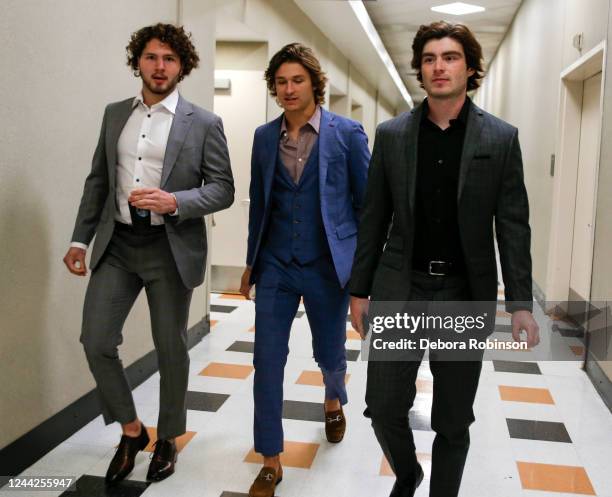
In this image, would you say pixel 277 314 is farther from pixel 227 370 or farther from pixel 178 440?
pixel 227 370

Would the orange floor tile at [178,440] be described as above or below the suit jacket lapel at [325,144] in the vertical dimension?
below

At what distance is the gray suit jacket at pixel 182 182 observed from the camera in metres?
2.48

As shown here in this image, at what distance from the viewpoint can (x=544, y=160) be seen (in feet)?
22.3

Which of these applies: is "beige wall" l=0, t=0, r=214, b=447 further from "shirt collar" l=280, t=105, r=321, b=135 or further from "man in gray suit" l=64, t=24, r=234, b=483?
"shirt collar" l=280, t=105, r=321, b=135

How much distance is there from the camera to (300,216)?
2541 millimetres

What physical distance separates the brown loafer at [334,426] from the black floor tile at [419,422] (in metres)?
0.34

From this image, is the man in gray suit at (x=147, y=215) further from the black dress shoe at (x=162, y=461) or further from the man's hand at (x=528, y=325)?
the man's hand at (x=528, y=325)

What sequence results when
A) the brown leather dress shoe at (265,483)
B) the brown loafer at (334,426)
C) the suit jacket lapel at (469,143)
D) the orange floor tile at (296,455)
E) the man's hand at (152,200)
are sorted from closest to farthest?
the suit jacket lapel at (469,143), the man's hand at (152,200), the brown leather dress shoe at (265,483), the orange floor tile at (296,455), the brown loafer at (334,426)

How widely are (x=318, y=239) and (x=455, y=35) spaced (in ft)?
3.02

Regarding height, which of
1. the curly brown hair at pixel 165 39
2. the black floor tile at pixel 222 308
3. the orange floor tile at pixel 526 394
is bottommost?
the black floor tile at pixel 222 308

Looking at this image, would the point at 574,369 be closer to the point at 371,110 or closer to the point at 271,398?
the point at 271,398

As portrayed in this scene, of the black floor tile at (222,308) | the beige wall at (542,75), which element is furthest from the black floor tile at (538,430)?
the black floor tile at (222,308)

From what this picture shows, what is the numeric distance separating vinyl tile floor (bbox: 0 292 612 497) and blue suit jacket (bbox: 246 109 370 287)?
2.54 ft

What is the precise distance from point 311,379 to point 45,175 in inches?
75.0
